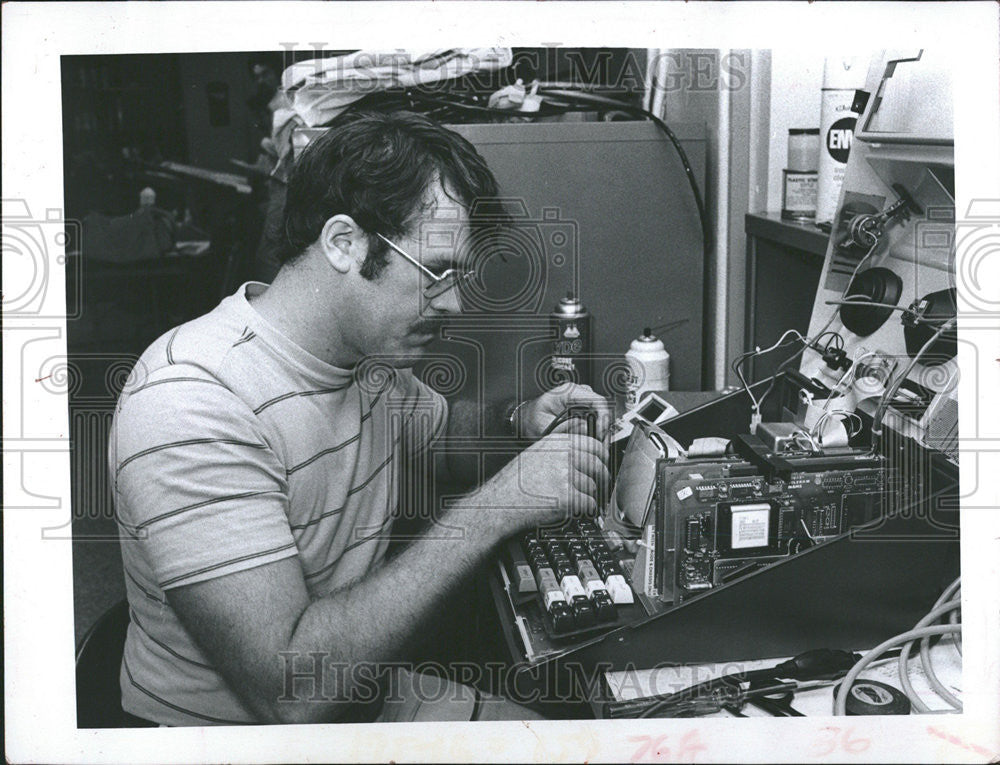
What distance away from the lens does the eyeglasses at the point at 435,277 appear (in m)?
1.26

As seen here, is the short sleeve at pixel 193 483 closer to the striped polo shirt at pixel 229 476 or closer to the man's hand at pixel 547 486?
the striped polo shirt at pixel 229 476

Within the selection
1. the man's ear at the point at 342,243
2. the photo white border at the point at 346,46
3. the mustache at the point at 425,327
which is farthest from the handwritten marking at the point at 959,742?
the man's ear at the point at 342,243

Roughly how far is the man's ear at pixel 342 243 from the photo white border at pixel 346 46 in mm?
278

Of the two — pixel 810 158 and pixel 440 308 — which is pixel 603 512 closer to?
pixel 440 308

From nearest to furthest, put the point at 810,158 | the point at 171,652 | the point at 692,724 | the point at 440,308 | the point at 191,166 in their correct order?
the point at 692,724
the point at 171,652
the point at 440,308
the point at 810,158
the point at 191,166

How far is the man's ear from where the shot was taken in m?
1.26

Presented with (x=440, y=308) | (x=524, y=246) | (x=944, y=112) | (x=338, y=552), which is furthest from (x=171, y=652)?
(x=944, y=112)

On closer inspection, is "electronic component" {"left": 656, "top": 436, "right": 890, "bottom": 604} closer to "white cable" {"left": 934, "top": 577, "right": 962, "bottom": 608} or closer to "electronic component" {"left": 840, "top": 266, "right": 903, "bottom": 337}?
"white cable" {"left": 934, "top": 577, "right": 962, "bottom": 608}

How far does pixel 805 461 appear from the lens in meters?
1.00

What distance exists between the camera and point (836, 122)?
1373mm

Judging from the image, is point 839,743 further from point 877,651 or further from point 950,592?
point 950,592

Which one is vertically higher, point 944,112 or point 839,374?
point 944,112

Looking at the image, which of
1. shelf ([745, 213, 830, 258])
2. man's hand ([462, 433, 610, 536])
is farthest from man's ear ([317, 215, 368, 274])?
shelf ([745, 213, 830, 258])

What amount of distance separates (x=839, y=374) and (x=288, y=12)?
0.87 metres
